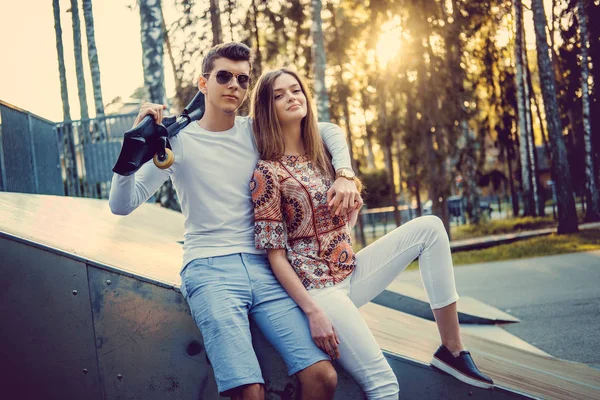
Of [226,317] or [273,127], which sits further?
[273,127]

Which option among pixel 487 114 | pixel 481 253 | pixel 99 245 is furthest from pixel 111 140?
pixel 487 114

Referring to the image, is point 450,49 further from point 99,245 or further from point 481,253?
point 99,245

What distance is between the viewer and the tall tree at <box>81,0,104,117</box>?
19328 mm

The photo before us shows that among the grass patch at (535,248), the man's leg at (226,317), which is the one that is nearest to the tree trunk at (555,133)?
the grass patch at (535,248)

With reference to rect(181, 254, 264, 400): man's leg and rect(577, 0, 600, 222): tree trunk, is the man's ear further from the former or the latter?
rect(577, 0, 600, 222): tree trunk

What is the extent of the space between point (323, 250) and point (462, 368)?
959mm

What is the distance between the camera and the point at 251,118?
339cm

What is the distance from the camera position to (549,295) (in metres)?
8.04

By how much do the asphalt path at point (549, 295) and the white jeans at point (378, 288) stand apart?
8.66 feet

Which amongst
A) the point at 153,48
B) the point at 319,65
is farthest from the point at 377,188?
the point at 153,48

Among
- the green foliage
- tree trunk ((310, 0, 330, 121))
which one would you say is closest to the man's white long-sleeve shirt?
tree trunk ((310, 0, 330, 121))

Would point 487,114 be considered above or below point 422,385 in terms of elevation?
above

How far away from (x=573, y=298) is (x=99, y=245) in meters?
6.26

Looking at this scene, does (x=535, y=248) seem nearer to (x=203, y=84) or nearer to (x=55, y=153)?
(x=55, y=153)
